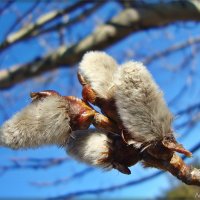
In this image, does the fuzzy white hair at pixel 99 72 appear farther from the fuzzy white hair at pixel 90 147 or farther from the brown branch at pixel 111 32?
the brown branch at pixel 111 32

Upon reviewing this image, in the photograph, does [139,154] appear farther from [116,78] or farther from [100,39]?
[100,39]

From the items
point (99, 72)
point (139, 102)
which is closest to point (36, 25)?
point (99, 72)

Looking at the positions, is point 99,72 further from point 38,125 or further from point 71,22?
point 71,22

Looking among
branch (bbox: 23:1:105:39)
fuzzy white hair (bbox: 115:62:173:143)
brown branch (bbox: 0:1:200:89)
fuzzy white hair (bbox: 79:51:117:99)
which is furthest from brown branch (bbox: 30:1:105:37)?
fuzzy white hair (bbox: 115:62:173:143)

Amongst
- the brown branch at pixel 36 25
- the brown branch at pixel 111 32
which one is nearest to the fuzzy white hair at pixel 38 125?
the brown branch at pixel 111 32

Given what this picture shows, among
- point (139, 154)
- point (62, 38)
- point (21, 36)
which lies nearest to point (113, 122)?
point (139, 154)

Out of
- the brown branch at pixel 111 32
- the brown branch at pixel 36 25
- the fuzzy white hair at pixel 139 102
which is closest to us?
the fuzzy white hair at pixel 139 102

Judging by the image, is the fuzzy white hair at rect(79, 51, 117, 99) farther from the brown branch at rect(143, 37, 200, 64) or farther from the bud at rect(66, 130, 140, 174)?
the brown branch at rect(143, 37, 200, 64)
